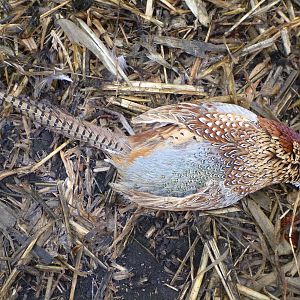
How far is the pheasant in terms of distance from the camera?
3.36m

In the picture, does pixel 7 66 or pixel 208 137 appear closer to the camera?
pixel 208 137

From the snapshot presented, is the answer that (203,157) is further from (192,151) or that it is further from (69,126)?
(69,126)

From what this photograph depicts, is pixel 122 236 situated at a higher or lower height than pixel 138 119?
lower

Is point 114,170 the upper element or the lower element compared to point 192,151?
lower

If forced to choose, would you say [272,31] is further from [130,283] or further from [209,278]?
[130,283]

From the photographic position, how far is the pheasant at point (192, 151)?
3359 mm

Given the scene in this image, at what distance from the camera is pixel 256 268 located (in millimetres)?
3828

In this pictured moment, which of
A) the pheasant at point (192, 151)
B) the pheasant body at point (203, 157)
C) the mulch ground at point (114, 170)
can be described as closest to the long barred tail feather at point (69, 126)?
the pheasant at point (192, 151)

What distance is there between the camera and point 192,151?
3.36 m

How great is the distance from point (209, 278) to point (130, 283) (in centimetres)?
55

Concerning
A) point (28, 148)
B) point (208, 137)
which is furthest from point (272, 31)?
point (28, 148)

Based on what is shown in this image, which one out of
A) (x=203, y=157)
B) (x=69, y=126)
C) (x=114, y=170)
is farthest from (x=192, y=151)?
(x=69, y=126)

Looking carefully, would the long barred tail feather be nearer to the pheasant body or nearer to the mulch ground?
the pheasant body

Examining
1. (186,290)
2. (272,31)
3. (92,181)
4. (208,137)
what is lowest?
(186,290)
